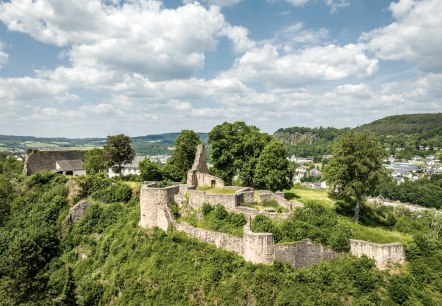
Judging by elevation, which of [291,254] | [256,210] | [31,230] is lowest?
[31,230]

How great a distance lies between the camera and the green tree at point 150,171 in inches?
1770

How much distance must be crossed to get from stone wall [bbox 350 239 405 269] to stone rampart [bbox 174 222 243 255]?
8321mm

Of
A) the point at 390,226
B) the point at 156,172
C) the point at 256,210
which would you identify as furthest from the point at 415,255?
the point at 156,172

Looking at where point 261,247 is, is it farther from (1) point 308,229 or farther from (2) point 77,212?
(2) point 77,212

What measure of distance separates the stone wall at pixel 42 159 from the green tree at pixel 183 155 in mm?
22264

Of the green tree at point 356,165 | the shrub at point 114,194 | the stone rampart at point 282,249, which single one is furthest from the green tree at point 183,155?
the green tree at point 356,165

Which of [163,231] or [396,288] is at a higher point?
[163,231]

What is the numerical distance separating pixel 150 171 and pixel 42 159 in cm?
2217

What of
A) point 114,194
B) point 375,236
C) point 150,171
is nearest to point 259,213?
point 375,236

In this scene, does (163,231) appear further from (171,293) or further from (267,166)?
(267,166)

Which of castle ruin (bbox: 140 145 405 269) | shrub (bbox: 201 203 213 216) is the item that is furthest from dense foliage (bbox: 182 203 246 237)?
castle ruin (bbox: 140 145 405 269)

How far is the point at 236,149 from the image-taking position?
42.2 metres

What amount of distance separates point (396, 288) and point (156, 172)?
31792 millimetres

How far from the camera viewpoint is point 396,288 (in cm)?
2228
